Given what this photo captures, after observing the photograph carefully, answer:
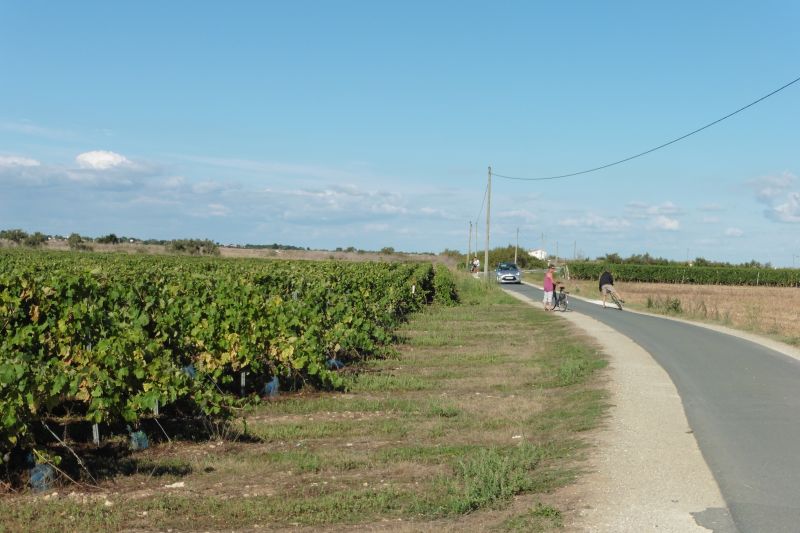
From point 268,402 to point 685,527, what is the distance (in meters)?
7.55

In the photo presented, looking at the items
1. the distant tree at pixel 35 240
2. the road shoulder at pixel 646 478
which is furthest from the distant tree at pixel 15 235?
the road shoulder at pixel 646 478

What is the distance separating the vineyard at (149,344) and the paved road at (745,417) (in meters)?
5.17

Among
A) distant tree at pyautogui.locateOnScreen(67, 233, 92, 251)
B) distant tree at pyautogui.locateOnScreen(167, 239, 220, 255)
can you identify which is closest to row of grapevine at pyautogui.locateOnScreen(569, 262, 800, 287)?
distant tree at pyautogui.locateOnScreen(167, 239, 220, 255)

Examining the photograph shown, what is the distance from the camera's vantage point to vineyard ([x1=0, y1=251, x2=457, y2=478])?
8.02 metres

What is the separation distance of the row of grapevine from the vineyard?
78102 millimetres

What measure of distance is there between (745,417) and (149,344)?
679cm

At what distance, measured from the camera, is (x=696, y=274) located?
9138 centimetres

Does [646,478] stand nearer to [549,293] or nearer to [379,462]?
[379,462]

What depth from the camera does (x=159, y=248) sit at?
75.9 metres

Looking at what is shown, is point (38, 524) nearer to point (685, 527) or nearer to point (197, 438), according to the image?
point (197, 438)

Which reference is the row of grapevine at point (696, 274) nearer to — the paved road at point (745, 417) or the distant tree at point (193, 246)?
the distant tree at point (193, 246)

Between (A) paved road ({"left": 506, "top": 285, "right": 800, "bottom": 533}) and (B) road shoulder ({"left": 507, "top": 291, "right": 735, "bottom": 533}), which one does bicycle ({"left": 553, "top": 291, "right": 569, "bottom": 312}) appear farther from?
(B) road shoulder ({"left": 507, "top": 291, "right": 735, "bottom": 533})

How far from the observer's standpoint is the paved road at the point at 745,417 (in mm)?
6758

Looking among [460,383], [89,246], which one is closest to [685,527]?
[460,383]
